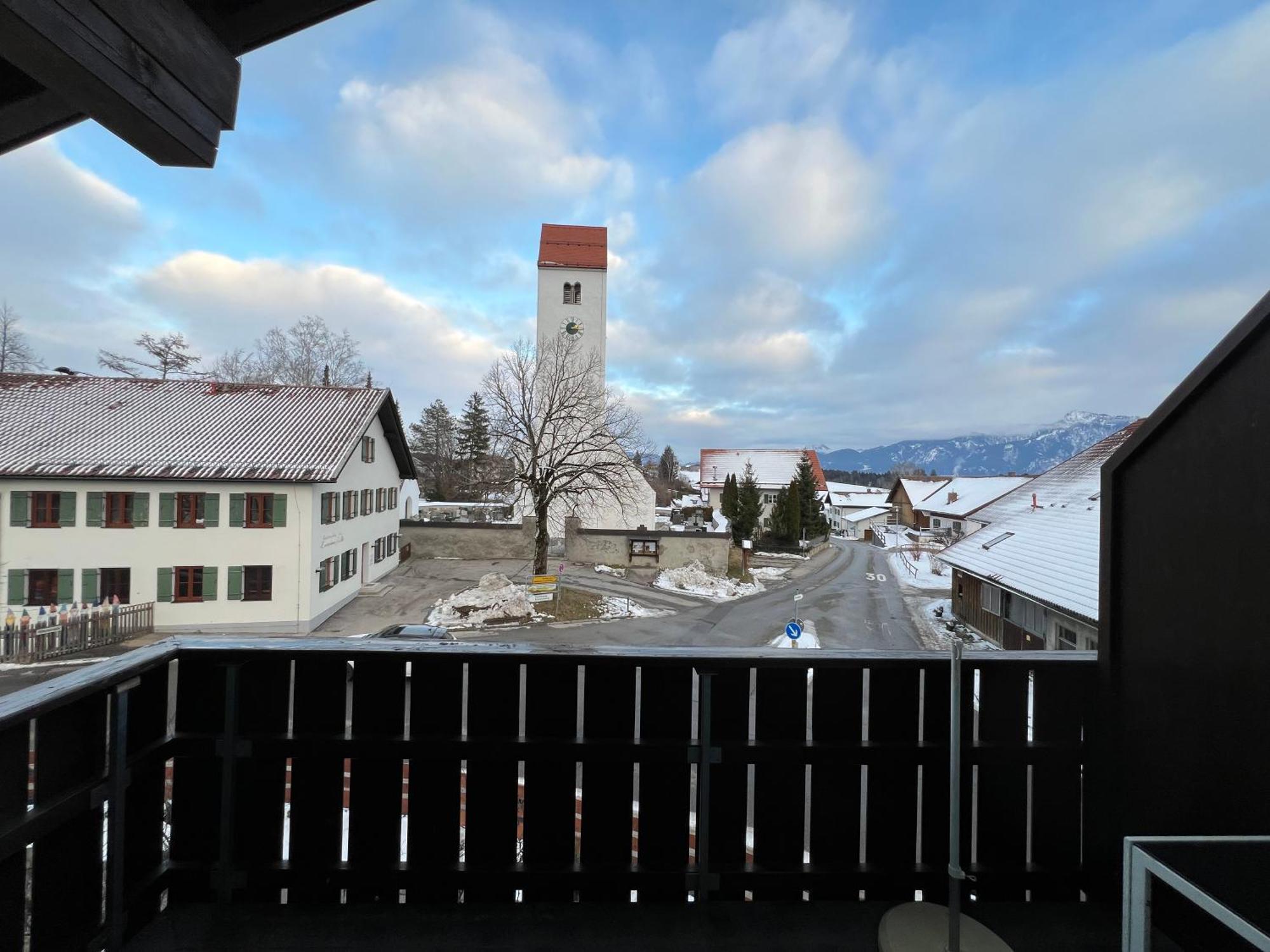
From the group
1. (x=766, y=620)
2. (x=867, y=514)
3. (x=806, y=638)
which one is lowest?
(x=766, y=620)

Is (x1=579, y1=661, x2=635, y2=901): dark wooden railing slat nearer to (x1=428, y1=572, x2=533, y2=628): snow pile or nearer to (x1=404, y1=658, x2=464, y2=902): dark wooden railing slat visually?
(x1=404, y1=658, x2=464, y2=902): dark wooden railing slat

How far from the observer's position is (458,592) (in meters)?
14.0

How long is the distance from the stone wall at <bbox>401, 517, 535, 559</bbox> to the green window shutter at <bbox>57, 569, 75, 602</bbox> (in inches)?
416

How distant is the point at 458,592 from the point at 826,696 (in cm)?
1365

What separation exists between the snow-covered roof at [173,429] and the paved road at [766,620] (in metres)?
5.62

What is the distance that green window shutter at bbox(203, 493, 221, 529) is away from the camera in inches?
402

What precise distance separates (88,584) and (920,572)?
82.1 feet

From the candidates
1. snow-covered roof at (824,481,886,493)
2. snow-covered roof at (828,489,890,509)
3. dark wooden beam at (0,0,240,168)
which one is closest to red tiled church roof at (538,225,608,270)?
dark wooden beam at (0,0,240,168)

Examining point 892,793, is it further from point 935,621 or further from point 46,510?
point 935,621

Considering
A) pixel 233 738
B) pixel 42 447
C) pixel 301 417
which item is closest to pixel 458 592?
pixel 301 417

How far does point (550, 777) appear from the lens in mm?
1565

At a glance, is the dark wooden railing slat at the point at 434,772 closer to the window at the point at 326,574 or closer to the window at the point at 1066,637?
the window at the point at 1066,637

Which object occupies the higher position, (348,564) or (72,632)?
(348,564)

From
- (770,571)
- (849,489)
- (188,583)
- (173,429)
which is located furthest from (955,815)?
(849,489)
